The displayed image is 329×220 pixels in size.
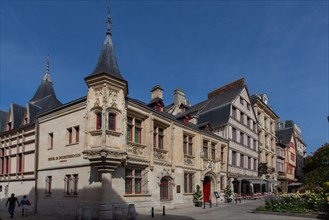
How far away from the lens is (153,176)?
65.9ft

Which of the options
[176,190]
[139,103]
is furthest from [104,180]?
[176,190]

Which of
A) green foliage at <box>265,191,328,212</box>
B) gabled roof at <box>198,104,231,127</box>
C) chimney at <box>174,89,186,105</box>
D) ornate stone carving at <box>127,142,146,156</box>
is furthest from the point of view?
chimney at <box>174,89,186,105</box>

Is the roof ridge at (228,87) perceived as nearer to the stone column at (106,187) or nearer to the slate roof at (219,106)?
the slate roof at (219,106)

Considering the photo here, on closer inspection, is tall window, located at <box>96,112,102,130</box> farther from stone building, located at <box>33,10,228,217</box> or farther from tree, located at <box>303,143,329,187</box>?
tree, located at <box>303,143,329,187</box>

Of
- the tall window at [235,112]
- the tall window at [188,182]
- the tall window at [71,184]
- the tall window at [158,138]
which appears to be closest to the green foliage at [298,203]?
the tall window at [188,182]

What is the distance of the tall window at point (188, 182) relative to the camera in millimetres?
24000

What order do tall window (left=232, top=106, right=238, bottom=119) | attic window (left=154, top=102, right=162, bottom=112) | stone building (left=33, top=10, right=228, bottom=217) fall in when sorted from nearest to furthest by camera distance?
stone building (left=33, top=10, right=228, bottom=217) → attic window (left=154, top=102, right=162, bottom=112) → tall window (left=232, top=106, right=238, bottom=119)

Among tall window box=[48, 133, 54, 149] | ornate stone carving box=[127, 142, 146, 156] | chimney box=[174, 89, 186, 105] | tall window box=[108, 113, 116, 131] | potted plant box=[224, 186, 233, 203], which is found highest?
chimney box=[174, 89, 186, 105]

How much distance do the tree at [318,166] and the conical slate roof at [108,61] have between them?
1059 inches

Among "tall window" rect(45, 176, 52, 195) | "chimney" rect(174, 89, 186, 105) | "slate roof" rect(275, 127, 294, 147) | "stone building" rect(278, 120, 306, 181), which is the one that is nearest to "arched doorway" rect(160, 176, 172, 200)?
"tall window" rect(45, 176, 52, 195)

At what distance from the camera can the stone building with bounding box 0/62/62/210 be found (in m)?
21.3

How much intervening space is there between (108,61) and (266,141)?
31.6 m

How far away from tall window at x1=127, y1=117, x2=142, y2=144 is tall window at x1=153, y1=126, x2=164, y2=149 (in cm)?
153

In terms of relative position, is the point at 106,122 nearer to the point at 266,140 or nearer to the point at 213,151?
the point at 213,151
